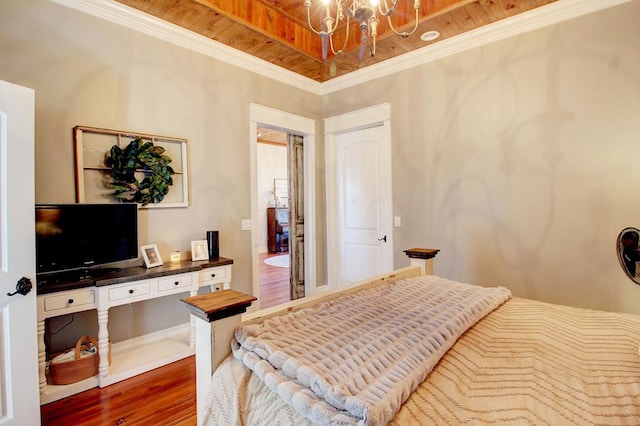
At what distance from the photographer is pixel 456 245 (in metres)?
3.04

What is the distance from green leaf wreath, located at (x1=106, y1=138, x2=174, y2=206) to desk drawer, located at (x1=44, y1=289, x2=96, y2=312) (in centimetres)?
78

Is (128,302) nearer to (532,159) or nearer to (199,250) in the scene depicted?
(199,250)

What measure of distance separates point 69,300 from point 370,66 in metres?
3.51

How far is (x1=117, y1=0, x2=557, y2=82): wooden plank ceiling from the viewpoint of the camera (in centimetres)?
251

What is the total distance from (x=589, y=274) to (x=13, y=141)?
3847 millimetres

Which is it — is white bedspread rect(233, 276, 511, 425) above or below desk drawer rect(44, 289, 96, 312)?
above

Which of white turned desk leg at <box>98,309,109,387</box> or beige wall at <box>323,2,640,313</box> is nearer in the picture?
white turned desk leg at <box>98,309,109,387</box>

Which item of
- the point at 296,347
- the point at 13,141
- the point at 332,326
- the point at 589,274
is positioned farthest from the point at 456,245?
the point at 13,141

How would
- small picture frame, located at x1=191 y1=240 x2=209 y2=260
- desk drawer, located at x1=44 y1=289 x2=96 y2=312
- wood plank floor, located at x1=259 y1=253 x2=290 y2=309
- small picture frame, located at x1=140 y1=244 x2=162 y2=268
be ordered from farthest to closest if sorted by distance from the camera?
wood plank floor, located at x1=259 y1=253 x2=290 y2=309 < small picture frame, located at x1=191 y1=240 x2=209 y2=260 < small picture frame, located at x1=140 y1=244 x2=162 y2=268 < desk drawer, located at x1=44 y1=289 x2=96 y2=312

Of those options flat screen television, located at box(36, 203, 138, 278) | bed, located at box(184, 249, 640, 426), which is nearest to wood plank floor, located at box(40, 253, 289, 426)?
flat screen television, located at box(36, 203, 138, 278)

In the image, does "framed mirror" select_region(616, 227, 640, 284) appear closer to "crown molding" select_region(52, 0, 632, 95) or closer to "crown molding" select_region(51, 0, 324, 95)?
"crown molding" select_region(52, 0, 632, 95)

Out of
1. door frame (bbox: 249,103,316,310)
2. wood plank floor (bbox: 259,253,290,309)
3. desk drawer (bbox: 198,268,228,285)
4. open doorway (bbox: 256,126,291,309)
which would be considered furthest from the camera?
open doorway (bbox: 256,126,291,309)

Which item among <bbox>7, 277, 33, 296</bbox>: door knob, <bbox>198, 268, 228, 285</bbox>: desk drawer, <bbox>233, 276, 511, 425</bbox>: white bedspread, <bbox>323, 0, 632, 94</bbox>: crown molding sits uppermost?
<bbox>323, 0, 632, 94</bbox>: crown molding

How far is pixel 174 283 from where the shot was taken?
2.50 metres
